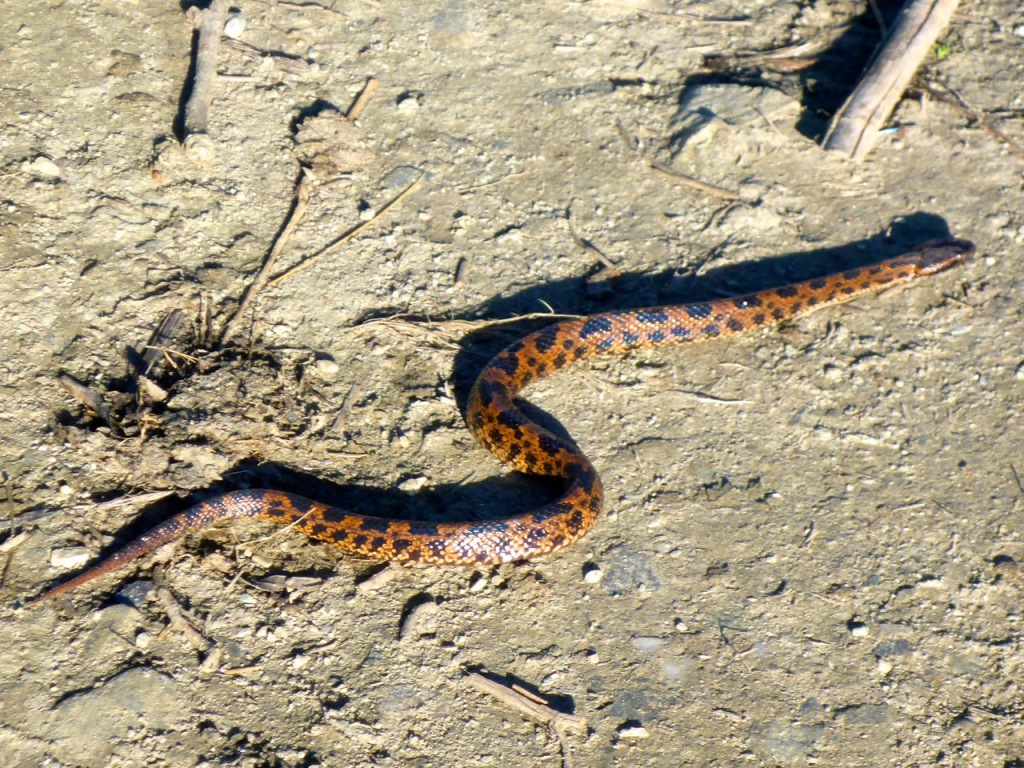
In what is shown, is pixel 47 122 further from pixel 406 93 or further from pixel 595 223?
pixel 595 223

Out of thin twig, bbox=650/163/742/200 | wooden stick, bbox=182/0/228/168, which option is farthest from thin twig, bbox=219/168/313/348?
thin twig, bbox=650/163/742/200

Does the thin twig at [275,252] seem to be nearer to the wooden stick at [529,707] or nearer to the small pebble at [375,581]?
the small pebble at [375,581]

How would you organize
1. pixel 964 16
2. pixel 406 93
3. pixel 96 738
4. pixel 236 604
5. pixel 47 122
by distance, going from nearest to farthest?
pixel 96 738 → pixel 236 604 → pixel 47 122 → pixel 406 93 → pixel 964 16

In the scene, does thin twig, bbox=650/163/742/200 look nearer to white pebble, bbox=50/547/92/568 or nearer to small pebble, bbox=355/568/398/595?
small pebble, bbox=355/568/398/595

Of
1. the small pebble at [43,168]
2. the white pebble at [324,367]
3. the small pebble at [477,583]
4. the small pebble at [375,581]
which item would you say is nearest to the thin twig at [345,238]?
the white pebble at [324,367]

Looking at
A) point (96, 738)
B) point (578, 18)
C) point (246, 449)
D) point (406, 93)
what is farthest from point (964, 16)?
point (96, 738)

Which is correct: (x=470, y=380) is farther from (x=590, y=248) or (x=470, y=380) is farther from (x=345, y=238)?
(x=590, y=248)
